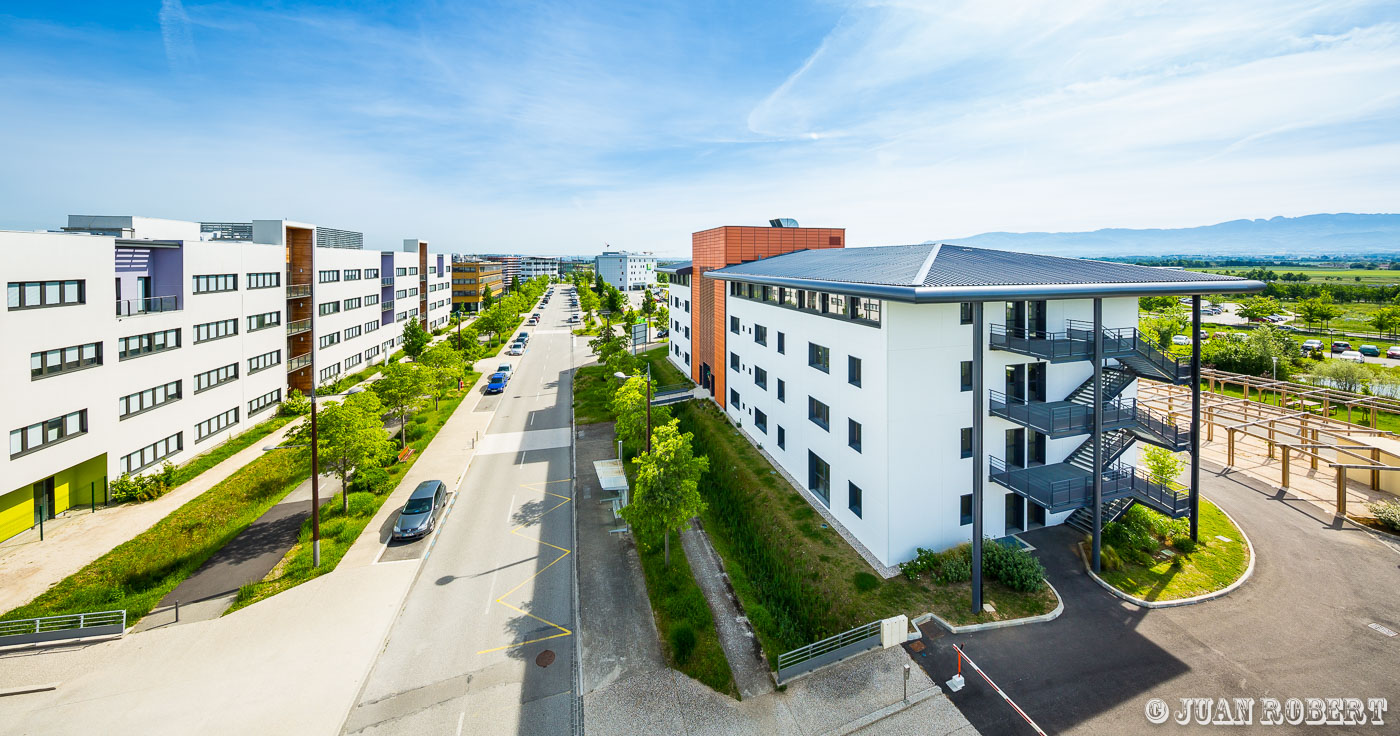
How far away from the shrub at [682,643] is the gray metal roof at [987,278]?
11878 mm

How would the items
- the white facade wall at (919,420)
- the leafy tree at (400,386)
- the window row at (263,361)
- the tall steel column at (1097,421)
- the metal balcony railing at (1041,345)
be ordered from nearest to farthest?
the tall steel column at (1097,421) < the metal balcony railing at (1041,345) < the white facade wall at (919,420) < the leafy tree at (400,386) < the window row at (263,361)

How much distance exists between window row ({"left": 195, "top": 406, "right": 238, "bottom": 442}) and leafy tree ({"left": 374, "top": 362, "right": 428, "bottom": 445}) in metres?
9.41

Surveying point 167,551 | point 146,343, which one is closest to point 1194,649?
point 167,551

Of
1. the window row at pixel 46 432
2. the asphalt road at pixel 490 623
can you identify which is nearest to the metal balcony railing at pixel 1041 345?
the asphalt road at pixel 490 623

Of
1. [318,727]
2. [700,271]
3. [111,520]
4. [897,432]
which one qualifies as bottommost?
[318,727]

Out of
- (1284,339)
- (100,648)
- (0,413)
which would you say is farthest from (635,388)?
(1284,339)

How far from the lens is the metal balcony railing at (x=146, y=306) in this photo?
93.3ft

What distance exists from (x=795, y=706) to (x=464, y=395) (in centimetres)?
4244

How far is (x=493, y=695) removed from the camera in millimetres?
15484

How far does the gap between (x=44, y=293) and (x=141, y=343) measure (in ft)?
19.9

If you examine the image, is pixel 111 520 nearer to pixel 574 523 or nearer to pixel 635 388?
pixel 574 523

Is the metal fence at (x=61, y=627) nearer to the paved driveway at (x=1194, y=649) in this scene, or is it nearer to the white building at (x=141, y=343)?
the white building at (x=141, y=343)

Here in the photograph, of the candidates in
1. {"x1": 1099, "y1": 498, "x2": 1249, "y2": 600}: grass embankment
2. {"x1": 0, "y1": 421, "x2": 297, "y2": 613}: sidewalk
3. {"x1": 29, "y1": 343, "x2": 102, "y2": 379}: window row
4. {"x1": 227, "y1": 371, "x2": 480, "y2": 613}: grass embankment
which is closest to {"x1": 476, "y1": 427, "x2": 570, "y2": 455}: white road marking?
{"x1": 227, "y1": 371, "x2": 480, "y2": 613}: grass embankment

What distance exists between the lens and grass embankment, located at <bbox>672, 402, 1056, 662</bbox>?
59.2 feet
